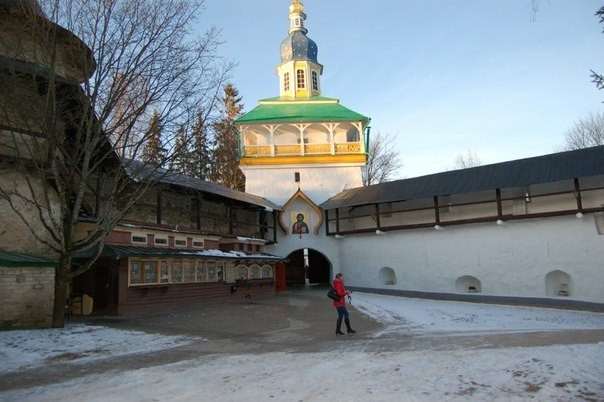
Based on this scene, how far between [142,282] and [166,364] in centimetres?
721

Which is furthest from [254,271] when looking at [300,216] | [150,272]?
[300,216]

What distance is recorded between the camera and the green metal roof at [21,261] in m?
10.5

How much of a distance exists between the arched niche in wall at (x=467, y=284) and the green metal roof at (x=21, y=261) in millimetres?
15387

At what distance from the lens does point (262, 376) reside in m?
6.34

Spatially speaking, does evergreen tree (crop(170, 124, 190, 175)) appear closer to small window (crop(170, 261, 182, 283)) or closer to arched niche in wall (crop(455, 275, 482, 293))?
small window (crop(170, 261, 182, 283))

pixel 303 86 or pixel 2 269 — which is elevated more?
pixel 303 86

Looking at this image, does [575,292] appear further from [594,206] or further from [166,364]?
[166,364]

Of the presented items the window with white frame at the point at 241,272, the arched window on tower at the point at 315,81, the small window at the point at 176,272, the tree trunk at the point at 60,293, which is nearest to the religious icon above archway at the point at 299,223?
the window with white frame at the point at 241,272

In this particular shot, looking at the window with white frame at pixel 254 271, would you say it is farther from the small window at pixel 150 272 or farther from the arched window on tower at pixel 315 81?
the arched window on tower at pixel 315 81

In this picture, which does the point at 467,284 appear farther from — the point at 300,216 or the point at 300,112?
the point at 300,112

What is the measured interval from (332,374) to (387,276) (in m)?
17.6

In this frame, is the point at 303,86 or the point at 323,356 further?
the point at 303,86

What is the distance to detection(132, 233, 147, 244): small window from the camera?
15116 millimetres

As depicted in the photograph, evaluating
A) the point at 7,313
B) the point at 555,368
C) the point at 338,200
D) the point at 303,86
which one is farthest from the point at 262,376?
the point at 303,86
